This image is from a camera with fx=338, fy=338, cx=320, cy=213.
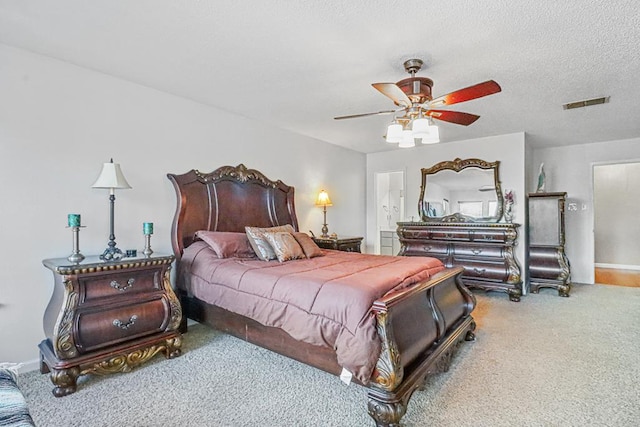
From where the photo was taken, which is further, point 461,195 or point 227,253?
point 461,195

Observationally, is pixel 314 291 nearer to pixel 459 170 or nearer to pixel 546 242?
pixel 459 170

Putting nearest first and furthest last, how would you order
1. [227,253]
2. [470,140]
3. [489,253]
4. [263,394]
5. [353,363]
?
[353,363]
[263,394]
[227,253]
[489,253]
[470,140]

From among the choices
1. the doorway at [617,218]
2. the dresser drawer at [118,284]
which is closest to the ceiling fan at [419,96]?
the dresser drawer at [118,284]

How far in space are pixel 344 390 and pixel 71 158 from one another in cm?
291

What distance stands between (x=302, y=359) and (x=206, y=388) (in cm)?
70

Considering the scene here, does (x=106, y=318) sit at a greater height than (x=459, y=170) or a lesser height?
lesser

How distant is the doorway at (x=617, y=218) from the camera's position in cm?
727

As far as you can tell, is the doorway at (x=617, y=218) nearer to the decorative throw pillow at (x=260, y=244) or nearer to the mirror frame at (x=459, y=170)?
the mirror frame at (x=459, y=170)

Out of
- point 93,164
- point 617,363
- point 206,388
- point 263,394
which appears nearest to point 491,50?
point 617,363

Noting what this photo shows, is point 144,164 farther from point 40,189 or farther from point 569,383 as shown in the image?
point 569,383

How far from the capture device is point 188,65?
2906mm

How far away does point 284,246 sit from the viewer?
3.50m

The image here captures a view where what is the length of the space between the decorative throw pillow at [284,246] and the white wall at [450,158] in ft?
10.8

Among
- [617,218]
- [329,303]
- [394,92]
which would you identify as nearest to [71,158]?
[329,303]
